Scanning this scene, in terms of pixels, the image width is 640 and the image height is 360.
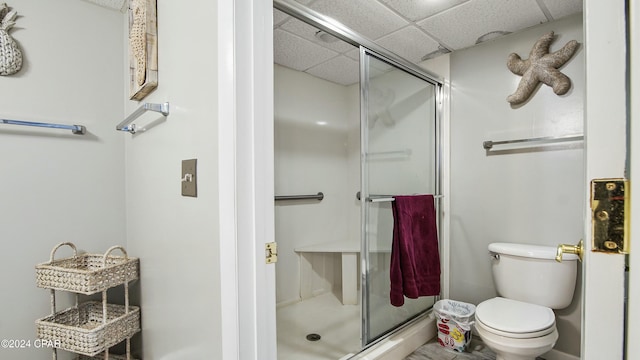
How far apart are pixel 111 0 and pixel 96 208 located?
125 centimetres

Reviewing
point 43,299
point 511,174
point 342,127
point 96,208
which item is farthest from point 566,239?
point 43,299

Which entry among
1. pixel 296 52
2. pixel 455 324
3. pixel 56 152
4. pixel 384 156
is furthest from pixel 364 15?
pixel 455 324

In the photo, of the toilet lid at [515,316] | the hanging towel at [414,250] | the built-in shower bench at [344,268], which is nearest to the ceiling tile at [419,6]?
the hanging towel at [414,250]

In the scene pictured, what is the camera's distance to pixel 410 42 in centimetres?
210

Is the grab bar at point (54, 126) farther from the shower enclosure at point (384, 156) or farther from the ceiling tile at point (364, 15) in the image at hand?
the ceiling tile at point (364, 15)

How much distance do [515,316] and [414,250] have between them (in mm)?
614

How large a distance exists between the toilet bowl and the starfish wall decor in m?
1.33

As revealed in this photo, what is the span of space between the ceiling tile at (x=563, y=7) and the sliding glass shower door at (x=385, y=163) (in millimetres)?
780

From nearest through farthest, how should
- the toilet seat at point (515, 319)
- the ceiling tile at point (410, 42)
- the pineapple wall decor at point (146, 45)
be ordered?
the pineapple wall decor at point (146, 45)
the toilet seat at point (515, 319)
the ceiling tile at point (410, 42)

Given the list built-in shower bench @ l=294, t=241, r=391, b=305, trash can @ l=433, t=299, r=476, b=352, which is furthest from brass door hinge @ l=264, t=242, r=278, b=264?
built-in shower bench @ l=294, t=241, r=391, b=305

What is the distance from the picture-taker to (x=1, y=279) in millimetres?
1484

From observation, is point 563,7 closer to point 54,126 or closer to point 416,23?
point 416,23

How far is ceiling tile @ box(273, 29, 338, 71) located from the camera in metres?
2.04

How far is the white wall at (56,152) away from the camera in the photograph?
151cm
